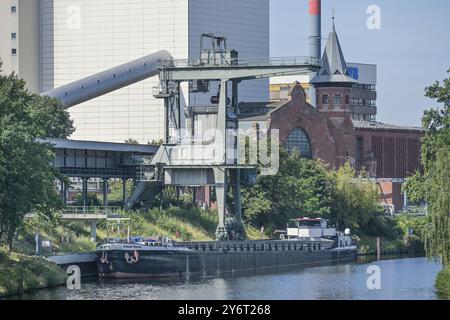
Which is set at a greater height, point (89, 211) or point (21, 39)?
point (21, 39)

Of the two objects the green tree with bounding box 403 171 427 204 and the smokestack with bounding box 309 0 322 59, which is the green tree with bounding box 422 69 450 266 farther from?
the smokestack with bounding box 309 0 322 59

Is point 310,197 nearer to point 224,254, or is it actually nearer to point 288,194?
point 288,194

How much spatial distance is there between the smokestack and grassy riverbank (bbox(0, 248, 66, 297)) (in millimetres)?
95494

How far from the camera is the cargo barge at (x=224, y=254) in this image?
95688mm

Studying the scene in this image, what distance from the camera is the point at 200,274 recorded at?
10206 cm

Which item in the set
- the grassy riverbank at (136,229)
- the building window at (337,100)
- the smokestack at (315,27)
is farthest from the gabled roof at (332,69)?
the grassy riverbank at (136,229)

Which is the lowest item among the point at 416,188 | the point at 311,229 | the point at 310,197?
the point at 311,229

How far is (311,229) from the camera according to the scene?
123062 millimetres

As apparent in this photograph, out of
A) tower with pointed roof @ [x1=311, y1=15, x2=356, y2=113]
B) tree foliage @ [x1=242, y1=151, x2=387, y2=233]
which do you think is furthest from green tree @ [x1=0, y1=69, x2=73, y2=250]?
tower with pointed roof @ [x1=311, y1=15, x2=356, y2=113]

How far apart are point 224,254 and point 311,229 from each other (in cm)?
1868

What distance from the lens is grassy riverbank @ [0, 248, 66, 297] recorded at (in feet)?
268

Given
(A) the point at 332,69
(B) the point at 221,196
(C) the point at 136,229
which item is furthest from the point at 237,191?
(A) the point at 332,69

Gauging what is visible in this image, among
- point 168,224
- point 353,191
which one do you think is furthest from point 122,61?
point 168,224
